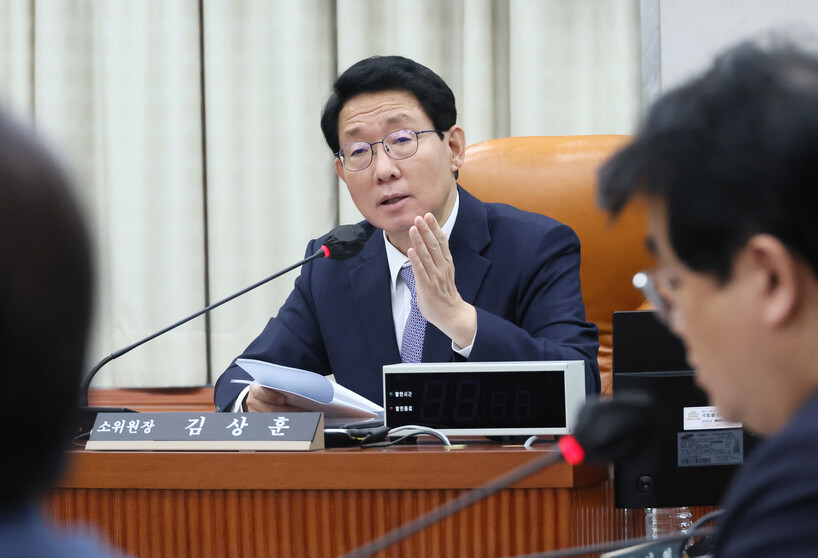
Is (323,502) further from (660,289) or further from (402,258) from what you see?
(402,258)

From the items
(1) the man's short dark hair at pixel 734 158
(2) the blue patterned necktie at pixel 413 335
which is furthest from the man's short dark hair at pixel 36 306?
(2) the blue patterned necktie at pixel 413 335

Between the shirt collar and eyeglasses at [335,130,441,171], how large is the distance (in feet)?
0.57

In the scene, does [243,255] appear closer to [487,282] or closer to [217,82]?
[217,82]

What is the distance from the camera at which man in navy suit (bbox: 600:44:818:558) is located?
0.55 metres

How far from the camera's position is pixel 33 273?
0.39 metres

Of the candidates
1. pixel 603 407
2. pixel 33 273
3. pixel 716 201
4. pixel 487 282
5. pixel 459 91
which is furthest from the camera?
pixel 459 91

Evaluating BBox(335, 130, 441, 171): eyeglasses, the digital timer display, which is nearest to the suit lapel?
BBox(335, 130, 441, 171): eyeglasses

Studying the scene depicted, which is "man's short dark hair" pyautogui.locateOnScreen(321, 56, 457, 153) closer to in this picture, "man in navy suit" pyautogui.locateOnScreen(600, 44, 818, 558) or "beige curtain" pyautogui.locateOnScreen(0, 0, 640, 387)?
"beige curtain" pyautogui.locateOnScreen(0, 0, 640, 387)

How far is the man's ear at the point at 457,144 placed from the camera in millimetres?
2312

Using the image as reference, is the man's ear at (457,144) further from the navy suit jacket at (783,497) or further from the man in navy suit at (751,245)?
the navy suit jacket at (783,497)

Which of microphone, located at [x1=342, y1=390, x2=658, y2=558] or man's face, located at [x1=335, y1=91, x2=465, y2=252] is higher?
man's face, located at [x1=335, y1=91, x2=465, y2=252]

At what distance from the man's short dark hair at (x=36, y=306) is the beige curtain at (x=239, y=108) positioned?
98.9 inches

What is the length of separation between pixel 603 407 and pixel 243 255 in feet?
7.61

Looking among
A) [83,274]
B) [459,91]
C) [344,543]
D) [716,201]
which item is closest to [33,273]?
[83,274]
